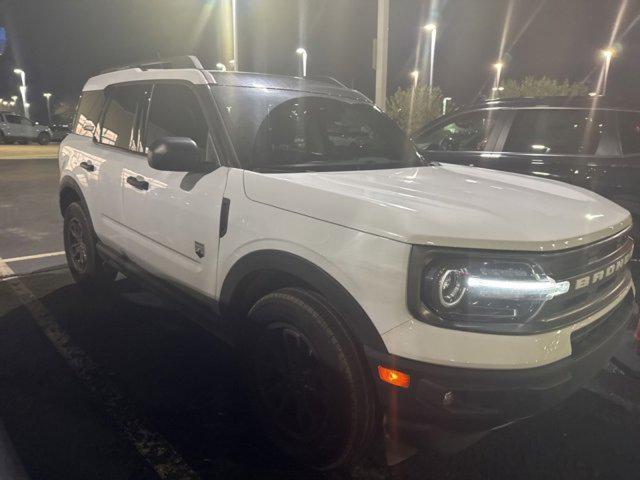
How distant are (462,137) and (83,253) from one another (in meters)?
4.15

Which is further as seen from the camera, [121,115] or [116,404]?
[121,115]

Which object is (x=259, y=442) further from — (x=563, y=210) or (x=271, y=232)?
(x=563, y=210)

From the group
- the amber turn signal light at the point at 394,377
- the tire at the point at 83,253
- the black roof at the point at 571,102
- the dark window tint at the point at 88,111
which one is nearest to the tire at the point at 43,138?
the dark window tint at the point at 88,111

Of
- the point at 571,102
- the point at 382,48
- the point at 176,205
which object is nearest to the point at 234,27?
the point at 382,48

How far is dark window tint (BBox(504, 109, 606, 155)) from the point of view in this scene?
4.91m

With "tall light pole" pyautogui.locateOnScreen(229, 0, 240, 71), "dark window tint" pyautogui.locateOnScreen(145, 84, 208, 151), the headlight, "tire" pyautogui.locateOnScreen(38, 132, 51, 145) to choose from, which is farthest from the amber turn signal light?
"tire" pyautogui.locateOnScreen(38, 132, 51, 145)

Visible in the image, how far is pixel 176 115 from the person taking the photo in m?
3.31

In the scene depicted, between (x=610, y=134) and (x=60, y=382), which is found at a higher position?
(x=610, y=134)

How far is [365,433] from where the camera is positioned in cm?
207

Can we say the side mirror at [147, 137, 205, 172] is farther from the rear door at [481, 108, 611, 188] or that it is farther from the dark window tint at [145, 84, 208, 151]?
the rear door at [481, 108, 611, 188]

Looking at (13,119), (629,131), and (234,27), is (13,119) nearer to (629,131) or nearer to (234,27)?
(234,27)

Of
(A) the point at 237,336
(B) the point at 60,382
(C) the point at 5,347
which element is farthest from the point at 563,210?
(C) the point at 5,347

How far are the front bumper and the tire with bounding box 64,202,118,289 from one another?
318cm

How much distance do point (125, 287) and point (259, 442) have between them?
8.89 feet
